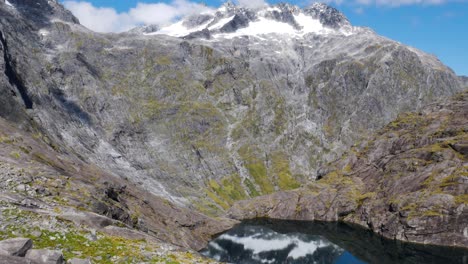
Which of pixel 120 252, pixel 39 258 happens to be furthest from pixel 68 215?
pixel 39 258

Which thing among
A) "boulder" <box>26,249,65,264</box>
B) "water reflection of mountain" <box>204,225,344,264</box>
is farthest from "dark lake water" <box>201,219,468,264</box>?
"boulder" <box>26,249,65,264</box>

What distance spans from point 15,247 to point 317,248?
12993 cm

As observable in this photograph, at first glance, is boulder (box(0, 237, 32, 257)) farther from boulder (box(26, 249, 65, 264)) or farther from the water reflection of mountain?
the water reflection of mountain

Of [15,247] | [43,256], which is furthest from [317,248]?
[15,247]

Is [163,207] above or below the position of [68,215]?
above

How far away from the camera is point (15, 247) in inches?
894

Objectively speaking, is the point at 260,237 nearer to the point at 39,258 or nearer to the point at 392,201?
the point at 392,201

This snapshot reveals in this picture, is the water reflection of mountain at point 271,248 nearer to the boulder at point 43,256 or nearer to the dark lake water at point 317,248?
the dark lake water at point 317,248

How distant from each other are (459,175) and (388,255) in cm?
6714

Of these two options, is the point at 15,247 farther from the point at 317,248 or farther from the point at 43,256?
the point at 317,248

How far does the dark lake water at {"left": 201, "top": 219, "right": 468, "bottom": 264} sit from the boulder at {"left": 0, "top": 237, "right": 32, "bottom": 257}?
3808 inches

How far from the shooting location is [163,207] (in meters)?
146

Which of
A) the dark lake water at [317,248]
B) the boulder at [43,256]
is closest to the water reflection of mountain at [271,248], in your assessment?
the dark lake water at [317,248]

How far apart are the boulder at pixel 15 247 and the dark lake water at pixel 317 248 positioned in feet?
317
